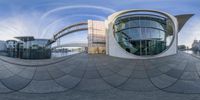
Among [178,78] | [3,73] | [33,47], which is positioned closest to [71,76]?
[3,73]

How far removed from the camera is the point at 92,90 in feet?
14.7

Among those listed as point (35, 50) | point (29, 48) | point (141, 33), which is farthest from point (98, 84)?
point (141, 33)

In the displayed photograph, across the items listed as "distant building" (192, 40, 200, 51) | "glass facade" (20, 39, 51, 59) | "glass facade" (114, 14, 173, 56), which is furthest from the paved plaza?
"glass facade" (114, 14, 173, 56)

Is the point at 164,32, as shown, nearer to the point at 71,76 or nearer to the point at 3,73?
the point at 71,76

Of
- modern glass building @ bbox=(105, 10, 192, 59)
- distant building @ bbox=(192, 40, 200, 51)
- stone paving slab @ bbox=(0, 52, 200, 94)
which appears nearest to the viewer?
stone paving slab @ bbox=(0, 52, 200, 94)

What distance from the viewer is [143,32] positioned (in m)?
16.1

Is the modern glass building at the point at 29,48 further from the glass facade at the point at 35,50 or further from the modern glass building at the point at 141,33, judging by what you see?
the modern glass building at the point at 141,33

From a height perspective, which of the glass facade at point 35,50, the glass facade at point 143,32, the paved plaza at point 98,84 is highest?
the glass facade at point 143,32

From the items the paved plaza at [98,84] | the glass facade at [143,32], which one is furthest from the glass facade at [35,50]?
the glass facade at [143,32]

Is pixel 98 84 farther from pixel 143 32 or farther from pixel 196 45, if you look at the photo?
pixel 196 45

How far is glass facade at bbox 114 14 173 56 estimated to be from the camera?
15.4 m

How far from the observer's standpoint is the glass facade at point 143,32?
15441 millimetres

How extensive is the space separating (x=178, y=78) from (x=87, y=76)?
278cm

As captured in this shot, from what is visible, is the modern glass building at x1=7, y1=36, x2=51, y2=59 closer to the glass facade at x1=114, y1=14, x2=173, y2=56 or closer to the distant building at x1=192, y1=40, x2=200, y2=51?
the glass facade at x1=114, y1=14, x2=173, y2=56
